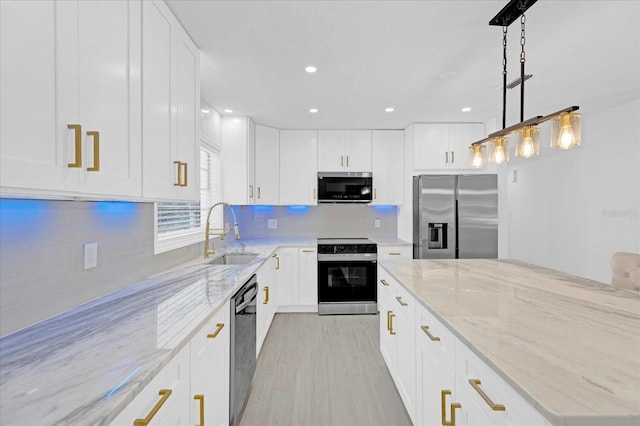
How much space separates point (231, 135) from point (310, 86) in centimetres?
143

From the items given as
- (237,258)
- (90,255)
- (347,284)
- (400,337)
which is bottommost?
(347,284)

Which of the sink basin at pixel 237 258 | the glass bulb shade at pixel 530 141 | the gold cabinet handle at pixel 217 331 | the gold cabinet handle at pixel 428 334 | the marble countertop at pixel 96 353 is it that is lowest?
the gold cabinet handle at pixel 217 331

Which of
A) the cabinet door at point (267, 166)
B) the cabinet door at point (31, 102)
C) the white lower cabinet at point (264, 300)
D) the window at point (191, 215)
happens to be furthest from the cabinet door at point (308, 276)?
the cabinet door at point (31, 102)

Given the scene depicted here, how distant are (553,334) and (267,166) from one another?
12.0ft

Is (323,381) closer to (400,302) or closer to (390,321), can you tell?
(390,321)

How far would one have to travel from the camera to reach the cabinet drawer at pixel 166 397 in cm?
83

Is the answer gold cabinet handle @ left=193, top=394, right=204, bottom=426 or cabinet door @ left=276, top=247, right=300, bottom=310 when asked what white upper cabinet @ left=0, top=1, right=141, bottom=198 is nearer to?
gold cabinet handle @ left=193, top=394, right=204, bottom=426

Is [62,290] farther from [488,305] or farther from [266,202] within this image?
[266,202]

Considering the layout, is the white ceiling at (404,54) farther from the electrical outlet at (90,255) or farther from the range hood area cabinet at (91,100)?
the electrical outlet at (90,255)

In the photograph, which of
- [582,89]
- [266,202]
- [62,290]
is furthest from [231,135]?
[582,89]

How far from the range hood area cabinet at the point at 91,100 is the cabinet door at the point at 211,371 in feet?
2.29

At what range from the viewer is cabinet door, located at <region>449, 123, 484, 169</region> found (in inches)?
160

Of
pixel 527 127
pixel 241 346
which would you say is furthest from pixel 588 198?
pixel 241 346

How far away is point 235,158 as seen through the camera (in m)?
3.83
